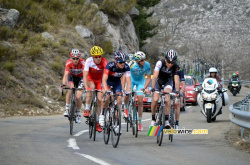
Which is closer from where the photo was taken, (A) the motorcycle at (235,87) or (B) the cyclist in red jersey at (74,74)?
(B) the cyclist in red jersey at (74,74)

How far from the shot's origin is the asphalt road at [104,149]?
29.6ft

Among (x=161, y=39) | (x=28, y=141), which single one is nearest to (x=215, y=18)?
(x=161, y=39)

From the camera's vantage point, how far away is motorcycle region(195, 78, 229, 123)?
17.5 m

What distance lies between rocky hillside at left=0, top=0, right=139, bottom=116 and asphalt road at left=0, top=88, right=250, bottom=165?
7155mm

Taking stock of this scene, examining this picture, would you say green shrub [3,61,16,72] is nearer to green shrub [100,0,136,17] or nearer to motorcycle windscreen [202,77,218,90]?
motorcycle windscreen [202,77,218,90]

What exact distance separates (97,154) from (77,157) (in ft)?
1.93

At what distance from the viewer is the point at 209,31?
11525 cm

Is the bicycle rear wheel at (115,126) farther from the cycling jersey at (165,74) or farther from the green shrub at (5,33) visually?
the green shrub at (5,33)

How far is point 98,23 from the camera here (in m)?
35.4

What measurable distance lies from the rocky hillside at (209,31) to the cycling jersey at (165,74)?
81.1 metres

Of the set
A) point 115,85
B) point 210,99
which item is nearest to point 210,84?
point 210,99

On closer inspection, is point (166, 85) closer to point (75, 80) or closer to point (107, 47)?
point (75, 80)

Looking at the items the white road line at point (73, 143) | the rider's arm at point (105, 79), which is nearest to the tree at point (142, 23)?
the rider's arm at point (105, 79)

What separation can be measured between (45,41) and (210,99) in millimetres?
13512
